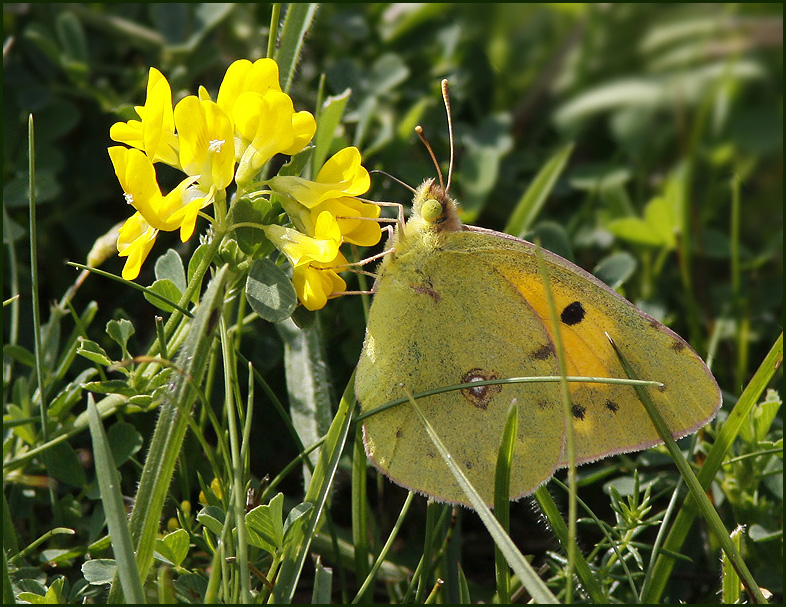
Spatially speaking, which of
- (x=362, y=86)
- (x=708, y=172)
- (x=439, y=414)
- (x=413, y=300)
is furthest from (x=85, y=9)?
(x=708, y=172)

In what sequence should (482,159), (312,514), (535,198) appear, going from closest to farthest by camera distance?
1. (312,514)
2. (535,198)
3. (482,159)

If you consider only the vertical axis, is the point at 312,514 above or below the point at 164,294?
below

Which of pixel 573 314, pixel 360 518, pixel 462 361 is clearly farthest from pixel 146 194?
pixel 573 314

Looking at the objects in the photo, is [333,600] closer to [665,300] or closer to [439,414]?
[439,414]

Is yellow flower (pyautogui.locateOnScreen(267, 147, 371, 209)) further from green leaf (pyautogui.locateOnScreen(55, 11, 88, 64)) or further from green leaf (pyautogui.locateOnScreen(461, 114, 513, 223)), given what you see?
green leaf (pyautogui.locateOnScreen(55, 11, 88, 64))

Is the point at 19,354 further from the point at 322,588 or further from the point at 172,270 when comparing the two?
the point at 322,588

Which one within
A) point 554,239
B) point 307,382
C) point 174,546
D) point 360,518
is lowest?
point 360,518

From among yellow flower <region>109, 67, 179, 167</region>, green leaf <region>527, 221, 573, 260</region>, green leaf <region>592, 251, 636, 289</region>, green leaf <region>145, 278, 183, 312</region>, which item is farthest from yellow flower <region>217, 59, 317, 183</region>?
green leaf <region>592, 251, 636, 289</region>
